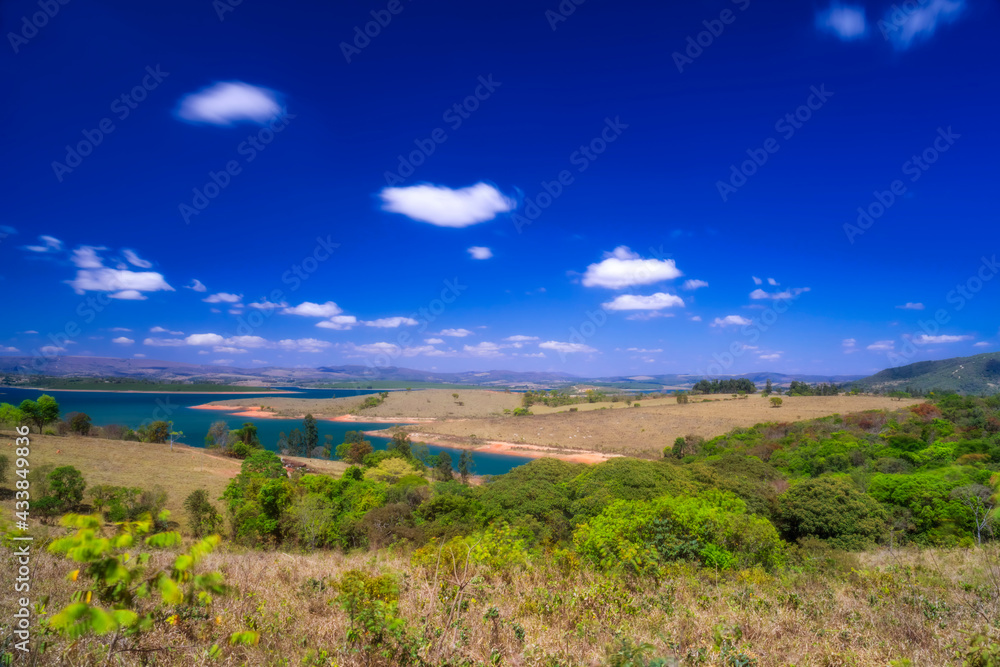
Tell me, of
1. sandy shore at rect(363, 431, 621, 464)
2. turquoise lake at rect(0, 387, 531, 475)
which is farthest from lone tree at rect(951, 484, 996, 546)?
turquoise lake at rect(0, 387, 531, 475)

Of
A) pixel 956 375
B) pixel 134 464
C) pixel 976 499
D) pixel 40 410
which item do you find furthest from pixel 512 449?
pixel 956 375

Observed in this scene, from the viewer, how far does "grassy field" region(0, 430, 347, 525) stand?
97.2 feet

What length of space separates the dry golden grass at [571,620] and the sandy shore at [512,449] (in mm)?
57237

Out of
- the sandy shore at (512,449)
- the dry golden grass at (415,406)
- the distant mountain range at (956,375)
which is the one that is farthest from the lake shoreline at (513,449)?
the distant mountain range at (956,375)

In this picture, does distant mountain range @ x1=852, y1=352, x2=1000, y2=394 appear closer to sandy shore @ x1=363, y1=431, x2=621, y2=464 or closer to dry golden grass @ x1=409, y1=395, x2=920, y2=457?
dry golden grass @ x1=409, y1=395, x2=920, y2=457

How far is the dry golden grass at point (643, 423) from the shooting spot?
232 ft

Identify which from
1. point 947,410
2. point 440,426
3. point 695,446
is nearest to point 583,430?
point 695,446

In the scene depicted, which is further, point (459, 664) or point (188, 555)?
point (459, 664)

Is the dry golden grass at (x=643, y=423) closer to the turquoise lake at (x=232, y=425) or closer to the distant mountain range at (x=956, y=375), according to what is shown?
the turquoise lake at (x=232, y=425)

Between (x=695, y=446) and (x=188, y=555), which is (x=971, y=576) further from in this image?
(x=695, y=446)

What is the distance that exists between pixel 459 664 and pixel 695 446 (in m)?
62.6

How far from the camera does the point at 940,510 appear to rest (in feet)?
63.1

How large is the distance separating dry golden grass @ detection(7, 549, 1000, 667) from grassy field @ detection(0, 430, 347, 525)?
24.2 metres

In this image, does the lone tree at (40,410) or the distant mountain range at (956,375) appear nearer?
the lone tree at (40,410)
